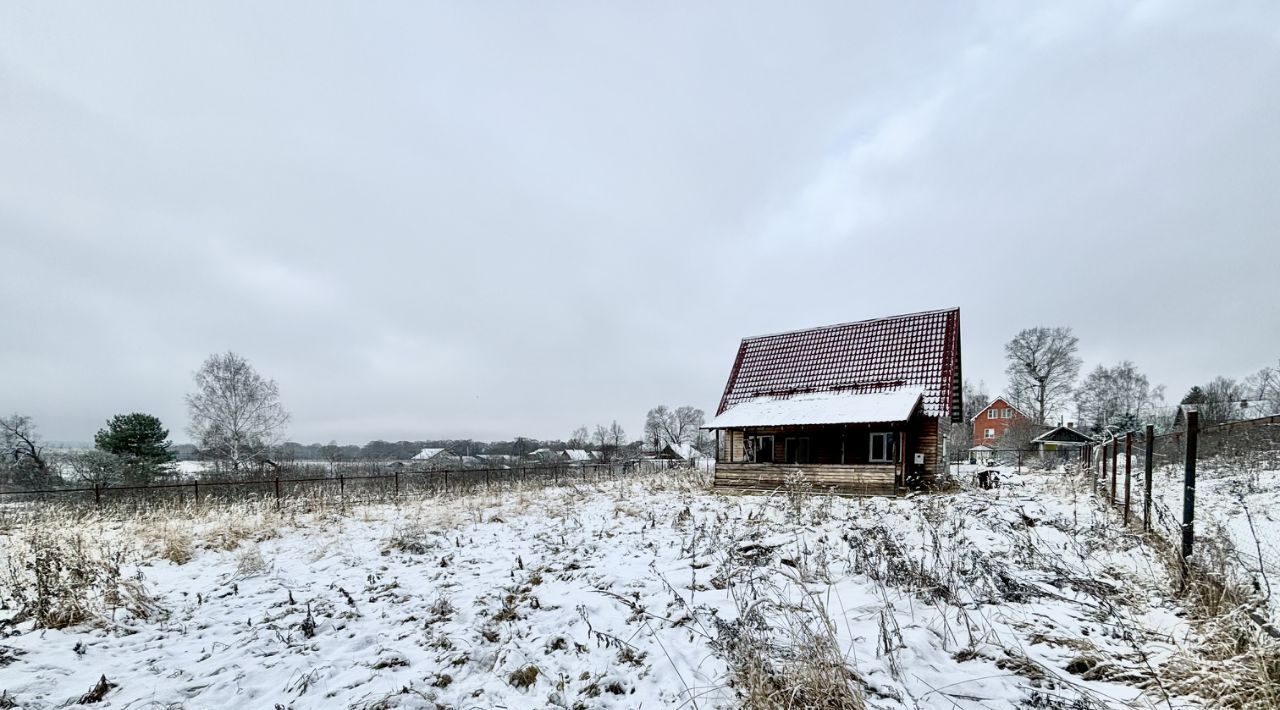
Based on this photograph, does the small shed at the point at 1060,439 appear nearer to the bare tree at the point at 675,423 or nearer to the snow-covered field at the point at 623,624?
the snow-covered field at the point at 623,624

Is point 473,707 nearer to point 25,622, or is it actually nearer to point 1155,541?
point 25,622

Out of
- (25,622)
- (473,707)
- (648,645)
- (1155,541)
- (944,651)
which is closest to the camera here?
(473,707)

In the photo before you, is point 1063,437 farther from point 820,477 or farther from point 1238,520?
point 1238,520

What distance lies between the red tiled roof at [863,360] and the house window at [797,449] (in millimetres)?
2021

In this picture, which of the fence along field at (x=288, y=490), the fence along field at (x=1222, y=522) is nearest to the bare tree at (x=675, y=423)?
the fence along field at (x=288, y=490)

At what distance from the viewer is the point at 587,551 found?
7785 mm

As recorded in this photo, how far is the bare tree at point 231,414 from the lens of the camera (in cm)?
2894

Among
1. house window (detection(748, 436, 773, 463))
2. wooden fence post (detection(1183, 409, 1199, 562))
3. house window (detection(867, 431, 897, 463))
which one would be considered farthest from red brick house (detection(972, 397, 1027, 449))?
wooden fence post (detection(1183, 409, 1199, 562))

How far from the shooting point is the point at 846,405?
17.5 meters

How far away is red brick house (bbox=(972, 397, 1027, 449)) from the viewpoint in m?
55.1

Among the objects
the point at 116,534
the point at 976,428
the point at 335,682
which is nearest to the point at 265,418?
the point at 116,534

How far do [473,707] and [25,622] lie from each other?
16.9ft

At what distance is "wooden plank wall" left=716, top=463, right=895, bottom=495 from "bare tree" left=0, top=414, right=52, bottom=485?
112ft

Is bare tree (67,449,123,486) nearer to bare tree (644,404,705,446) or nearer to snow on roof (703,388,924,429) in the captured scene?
snow on roof (703,388,924,429)
